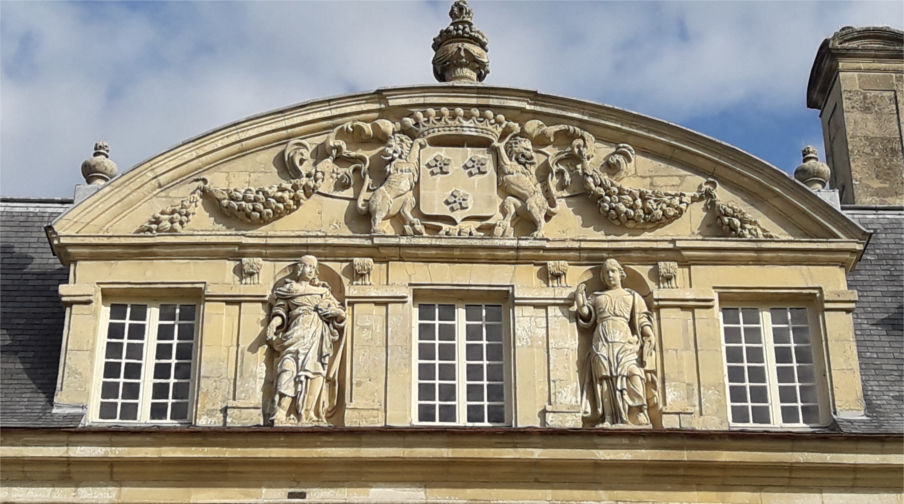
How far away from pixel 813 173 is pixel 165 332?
280 inches

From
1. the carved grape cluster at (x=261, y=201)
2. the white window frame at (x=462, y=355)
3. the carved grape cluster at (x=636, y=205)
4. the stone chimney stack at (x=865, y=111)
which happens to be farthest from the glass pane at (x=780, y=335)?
the carved grape cluster at (x=261, y=201)

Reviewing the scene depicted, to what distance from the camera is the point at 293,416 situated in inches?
653

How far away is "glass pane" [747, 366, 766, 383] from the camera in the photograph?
1725 cm

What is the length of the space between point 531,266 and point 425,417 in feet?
6.48

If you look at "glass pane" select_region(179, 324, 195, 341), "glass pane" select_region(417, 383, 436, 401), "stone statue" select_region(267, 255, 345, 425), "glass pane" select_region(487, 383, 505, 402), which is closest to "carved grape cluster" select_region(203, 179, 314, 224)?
"stone statue" select_region(267, 255, 345, 425)

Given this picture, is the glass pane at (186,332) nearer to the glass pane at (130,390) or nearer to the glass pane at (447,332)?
the glass pane at (130,390)

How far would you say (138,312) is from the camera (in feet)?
57.3

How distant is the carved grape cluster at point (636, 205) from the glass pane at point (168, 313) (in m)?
4.53

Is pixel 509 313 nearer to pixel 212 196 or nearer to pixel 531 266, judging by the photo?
pixel 531 266

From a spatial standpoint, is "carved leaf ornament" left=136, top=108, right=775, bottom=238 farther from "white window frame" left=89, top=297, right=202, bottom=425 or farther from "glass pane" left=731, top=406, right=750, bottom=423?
"glass pane" left=731, top=406, right=750, bottom=423

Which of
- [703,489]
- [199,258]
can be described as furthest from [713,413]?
[199,258]

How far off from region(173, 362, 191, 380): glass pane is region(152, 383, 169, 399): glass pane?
142mm

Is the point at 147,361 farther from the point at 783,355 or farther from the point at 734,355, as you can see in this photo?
the point at 783,355

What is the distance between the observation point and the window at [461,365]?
1694 centimetres
